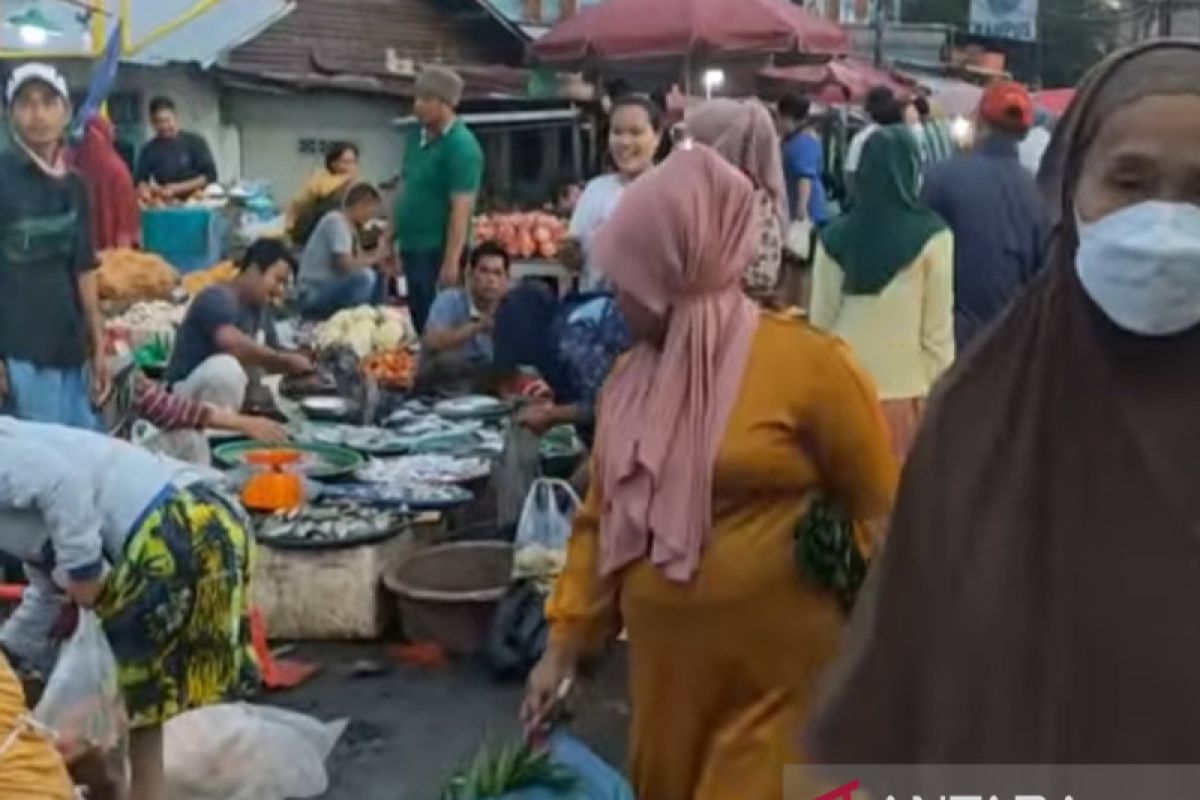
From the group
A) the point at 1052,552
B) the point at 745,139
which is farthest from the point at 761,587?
the point at 745,139

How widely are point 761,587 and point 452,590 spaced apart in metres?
3.08

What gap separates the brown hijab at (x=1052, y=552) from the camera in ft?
6.81

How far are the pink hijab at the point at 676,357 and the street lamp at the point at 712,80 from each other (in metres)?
9.70

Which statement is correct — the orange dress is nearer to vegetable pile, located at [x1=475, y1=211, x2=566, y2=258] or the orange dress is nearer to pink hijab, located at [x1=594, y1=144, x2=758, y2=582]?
pink hijab, located at [x1=594, y1=144, x2=758, y2=582]

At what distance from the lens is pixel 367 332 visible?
9.09m

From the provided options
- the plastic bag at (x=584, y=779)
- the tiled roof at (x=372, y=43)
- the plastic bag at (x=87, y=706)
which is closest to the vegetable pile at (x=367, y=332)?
the plastic bag at (x=87, y=706)

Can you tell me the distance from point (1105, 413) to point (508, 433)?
447cm

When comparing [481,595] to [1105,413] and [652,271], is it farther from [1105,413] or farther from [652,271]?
[1105,413]

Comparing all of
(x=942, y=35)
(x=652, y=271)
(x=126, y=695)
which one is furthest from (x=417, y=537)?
(x=942, y=35)

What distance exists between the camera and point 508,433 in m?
6.50

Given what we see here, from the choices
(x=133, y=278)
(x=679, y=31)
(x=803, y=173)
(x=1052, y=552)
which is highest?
(x=679, y=31)

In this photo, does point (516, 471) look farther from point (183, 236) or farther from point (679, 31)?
point (679, 31)

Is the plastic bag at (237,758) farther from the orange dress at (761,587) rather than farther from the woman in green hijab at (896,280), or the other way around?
the woman in green hijab at (896,280)

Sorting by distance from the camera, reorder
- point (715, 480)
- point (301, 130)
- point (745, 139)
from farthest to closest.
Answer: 1. point (301, 130)
2. point (745, 139)
3. point (715, 480)
